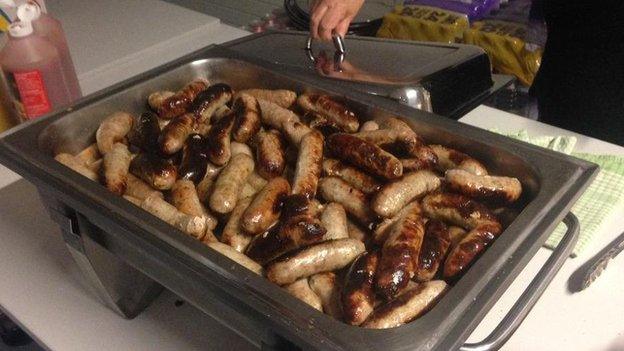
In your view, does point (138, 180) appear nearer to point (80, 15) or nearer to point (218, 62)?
point (218, 62)

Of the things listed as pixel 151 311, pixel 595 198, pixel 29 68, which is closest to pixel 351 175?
pixel 151 311

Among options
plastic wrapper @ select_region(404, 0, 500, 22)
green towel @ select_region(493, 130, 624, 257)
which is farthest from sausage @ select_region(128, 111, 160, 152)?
plastic wrapper @ select_region(404, 0, 500, 22)

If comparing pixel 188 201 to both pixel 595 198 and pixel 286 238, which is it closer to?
pixel 286 238

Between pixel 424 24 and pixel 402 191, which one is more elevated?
pixel 402 191

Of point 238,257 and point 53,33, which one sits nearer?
point 238,257

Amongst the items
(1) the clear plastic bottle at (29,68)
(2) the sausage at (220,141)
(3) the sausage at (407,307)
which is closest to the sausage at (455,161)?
(3) the sausage at (407,307)

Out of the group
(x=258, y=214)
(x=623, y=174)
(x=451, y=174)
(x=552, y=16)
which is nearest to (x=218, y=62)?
(x=258, y=214)

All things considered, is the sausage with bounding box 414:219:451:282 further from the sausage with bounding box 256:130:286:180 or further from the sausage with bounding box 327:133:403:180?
the sausage with bounding box 256:130:286:180
